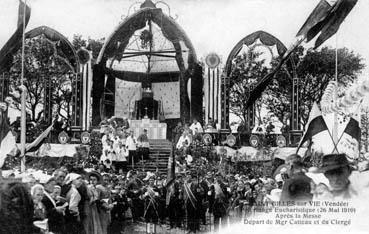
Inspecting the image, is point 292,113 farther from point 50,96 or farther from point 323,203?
point 50,96

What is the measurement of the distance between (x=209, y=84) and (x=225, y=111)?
0.46 m

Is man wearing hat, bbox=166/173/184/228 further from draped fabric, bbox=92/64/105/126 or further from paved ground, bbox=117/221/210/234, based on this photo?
draped fabric, bbox=92/64/105/126

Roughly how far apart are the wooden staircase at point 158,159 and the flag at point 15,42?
93.5 inches

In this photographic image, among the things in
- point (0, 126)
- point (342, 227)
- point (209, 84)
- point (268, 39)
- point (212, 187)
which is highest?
point (268, 39)

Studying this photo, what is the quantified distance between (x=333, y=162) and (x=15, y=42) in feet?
15.8

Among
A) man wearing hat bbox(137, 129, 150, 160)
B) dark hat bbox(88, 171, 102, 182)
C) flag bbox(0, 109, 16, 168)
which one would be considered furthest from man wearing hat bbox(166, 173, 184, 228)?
flag bbox(0, 109, 16, 168)

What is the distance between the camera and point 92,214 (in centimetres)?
757

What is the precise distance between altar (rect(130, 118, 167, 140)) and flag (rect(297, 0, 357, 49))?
2.37 metres

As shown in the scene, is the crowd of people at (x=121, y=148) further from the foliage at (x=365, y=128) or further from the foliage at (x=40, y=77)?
the foliage at (x=365, y=128)

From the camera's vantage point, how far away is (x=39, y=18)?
834cm

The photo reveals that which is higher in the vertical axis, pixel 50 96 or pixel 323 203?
pixel 50 96

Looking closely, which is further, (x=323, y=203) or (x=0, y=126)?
(x=0, y=126)

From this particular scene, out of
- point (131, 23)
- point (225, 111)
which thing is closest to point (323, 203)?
point (225, 111)

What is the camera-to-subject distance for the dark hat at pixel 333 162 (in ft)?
26.5
